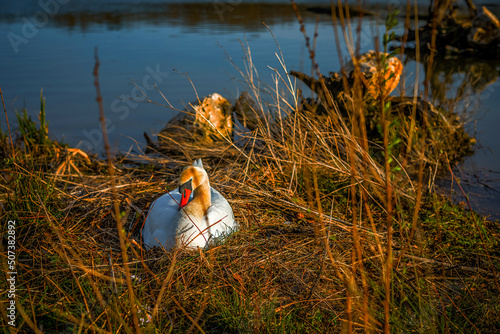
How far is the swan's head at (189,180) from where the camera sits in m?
2.81

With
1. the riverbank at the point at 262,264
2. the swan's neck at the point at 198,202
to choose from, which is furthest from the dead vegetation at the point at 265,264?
the swan's neck at the point at 198,202

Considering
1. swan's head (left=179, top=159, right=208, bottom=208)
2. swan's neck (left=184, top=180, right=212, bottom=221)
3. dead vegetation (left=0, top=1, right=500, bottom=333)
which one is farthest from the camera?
swan's neck (left=184, top=180, right=212, bottom=221)

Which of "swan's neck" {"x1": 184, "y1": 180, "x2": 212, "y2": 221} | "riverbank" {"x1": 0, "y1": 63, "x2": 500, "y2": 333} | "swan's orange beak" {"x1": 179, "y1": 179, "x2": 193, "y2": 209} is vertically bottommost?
"riverbank" {"x1": 0, "y1": 63, "x2": 500, "y2": 333}

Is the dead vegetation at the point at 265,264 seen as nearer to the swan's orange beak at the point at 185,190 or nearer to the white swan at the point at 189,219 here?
the white swan at the point at 189,219

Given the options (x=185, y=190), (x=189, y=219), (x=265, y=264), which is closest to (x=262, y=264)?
(x=265, y=264)

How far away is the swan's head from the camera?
2809 mm

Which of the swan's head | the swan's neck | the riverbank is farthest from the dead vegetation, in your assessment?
the swan's head

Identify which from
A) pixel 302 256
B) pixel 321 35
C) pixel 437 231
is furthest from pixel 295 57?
pixel 302 256

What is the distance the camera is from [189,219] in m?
2.86

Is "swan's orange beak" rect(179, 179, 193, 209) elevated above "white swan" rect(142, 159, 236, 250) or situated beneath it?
elevated above

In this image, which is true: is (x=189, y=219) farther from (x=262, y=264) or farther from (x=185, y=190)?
(x=262, y=264)

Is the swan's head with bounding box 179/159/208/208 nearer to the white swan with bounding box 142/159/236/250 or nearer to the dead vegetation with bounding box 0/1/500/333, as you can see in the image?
the white swan with bounding box 142/159/236/250

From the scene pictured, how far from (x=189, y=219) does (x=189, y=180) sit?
283 millimetres

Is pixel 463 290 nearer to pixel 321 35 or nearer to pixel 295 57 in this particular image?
pixel 295 57
